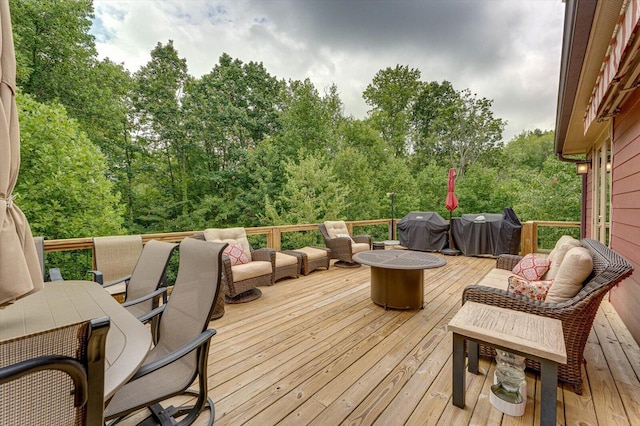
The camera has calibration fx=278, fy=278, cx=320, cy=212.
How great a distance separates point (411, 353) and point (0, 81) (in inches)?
120

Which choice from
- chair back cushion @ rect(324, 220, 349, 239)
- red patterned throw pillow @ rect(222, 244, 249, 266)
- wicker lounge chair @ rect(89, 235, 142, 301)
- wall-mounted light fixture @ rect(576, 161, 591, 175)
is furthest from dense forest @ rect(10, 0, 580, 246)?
red patterned throw pillow @ rect(222, 244, 249, 266)

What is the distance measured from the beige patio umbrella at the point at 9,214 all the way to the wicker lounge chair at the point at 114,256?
7.35 ft

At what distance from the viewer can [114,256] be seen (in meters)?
3.24

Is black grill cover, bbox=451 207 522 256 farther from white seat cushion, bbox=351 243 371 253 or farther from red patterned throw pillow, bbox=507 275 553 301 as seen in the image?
red patterned throw pillow, bbox=507 275 553 301

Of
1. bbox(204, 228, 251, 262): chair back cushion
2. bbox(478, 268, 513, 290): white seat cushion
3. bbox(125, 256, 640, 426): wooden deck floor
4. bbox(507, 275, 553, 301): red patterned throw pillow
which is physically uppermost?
bbox(204, 228, 251, 262): chair back cushion

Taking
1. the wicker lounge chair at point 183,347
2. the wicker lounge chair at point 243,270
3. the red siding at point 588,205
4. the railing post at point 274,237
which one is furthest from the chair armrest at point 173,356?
the red siding at point 588,205

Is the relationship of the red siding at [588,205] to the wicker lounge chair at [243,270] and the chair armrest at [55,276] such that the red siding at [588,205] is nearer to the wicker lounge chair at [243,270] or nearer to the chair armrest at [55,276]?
the wicker lounge chair at [243,270]

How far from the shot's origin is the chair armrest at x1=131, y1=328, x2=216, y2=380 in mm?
1071

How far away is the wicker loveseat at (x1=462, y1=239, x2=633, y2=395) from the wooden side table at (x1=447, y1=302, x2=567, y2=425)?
9 centimetres

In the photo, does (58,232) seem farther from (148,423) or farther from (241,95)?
(241,95)

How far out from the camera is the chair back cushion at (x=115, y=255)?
3170 mm

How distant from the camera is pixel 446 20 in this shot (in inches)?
236

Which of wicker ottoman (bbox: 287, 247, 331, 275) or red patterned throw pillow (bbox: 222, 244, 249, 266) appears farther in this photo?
wicker ottoman (bbox: 287, 247, 331, 275)

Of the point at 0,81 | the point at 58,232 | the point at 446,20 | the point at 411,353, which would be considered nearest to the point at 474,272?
the point at 411,353
